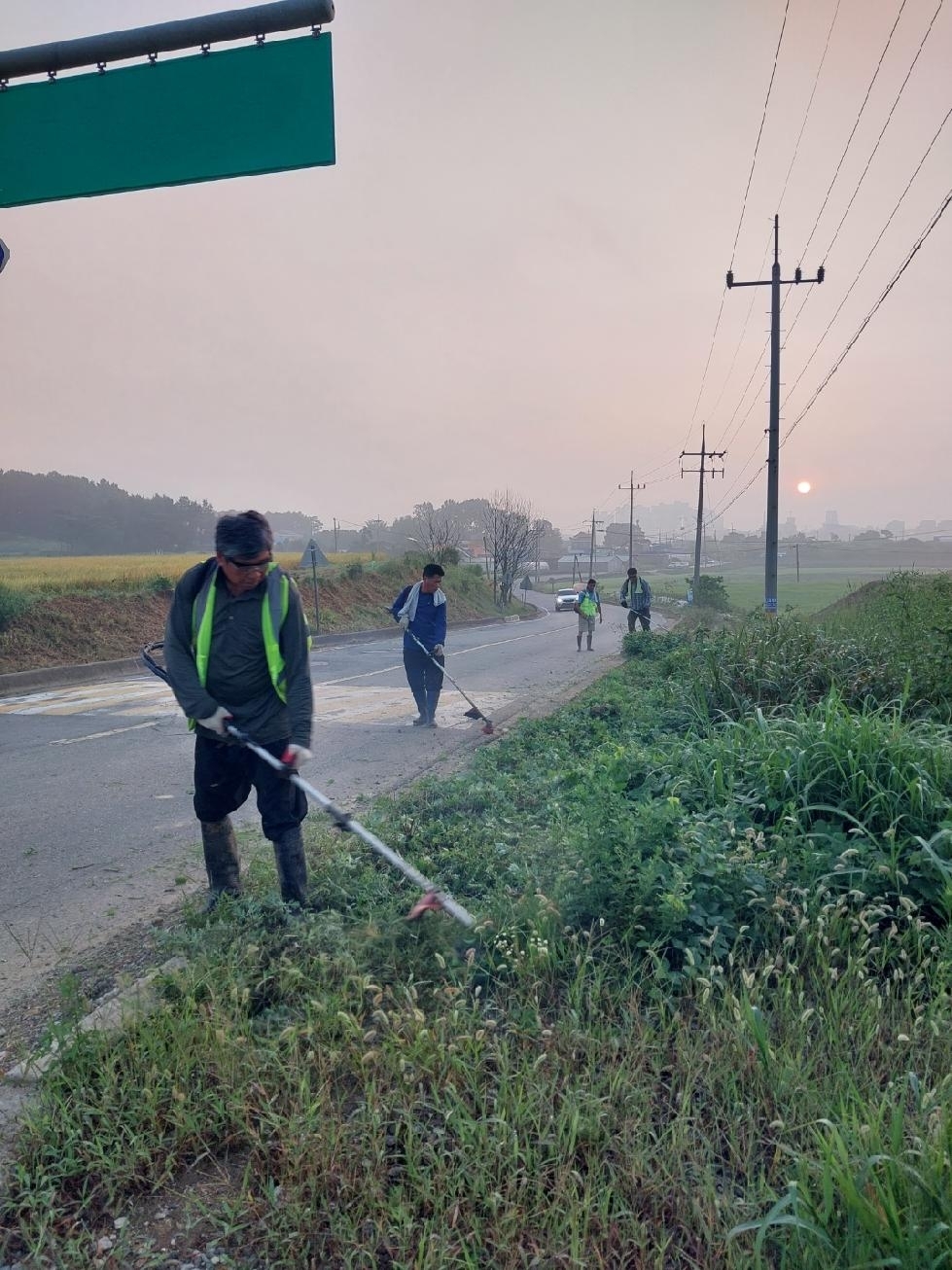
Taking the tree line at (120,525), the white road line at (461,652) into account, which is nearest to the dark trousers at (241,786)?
the white road line at (461,652)

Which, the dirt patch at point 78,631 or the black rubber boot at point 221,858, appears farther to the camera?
the dirt patch at point 78,631

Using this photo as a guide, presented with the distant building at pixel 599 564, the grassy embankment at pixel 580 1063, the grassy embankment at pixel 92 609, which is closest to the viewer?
the grassy embankment at pixel 580 1063

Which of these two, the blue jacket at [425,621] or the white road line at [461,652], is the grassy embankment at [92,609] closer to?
the white road line at [461,652]

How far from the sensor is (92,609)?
19.2 meters

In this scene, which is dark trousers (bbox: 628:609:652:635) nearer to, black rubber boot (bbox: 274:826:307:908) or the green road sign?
the green road sign

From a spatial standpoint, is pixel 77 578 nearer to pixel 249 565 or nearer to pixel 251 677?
pixel 251 677

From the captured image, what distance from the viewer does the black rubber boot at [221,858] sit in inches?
160

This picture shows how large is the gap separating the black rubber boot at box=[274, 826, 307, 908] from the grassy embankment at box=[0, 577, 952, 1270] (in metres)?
0.13

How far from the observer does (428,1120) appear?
2311 mm

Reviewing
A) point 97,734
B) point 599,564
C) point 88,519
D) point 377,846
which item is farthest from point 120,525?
point 599,564

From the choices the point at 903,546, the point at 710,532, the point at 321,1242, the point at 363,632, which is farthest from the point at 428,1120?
the point at 710,532

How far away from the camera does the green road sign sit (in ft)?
14.8

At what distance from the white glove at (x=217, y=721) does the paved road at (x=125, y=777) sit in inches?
46.7

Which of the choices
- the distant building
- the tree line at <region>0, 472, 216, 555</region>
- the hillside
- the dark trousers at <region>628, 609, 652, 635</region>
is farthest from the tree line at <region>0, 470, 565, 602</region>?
the distant building
